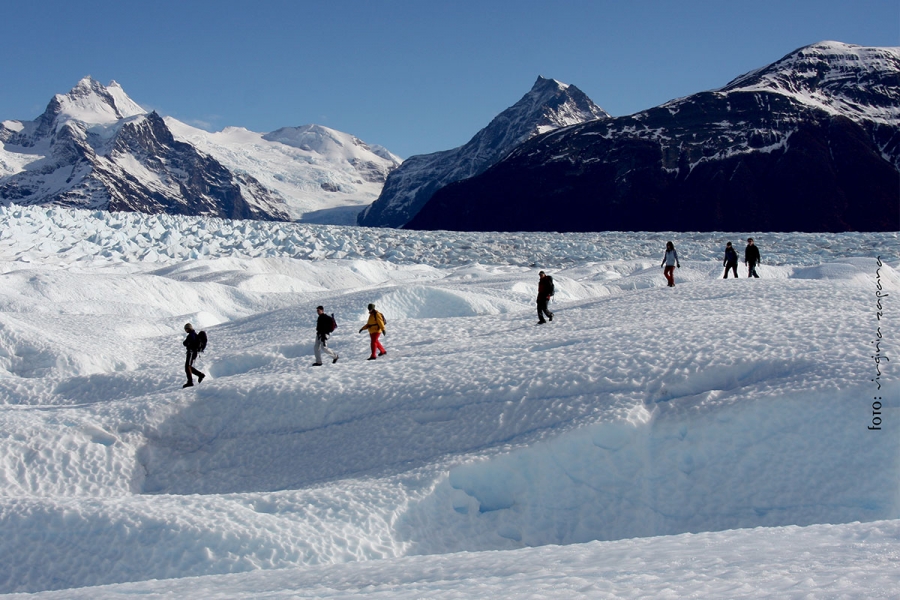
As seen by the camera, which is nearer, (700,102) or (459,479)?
(459,479)

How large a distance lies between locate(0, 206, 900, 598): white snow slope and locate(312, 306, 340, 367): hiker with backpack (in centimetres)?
39

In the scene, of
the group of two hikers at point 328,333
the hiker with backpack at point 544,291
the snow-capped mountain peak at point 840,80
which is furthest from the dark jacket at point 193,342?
the snow-capped mountain peak at point 840,80

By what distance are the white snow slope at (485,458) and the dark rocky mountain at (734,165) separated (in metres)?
93.8

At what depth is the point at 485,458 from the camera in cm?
1061

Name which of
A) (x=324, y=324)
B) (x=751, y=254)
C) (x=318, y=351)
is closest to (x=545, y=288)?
(x=324, y=324)

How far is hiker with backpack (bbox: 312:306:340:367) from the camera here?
597 inches

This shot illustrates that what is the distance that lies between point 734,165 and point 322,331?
344 feet

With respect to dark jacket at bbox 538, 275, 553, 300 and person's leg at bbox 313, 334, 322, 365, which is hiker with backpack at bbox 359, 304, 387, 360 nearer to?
person's leg at bbox 313, 334, 322, 365

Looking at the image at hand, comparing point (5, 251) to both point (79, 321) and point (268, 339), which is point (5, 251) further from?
point (268, 339)

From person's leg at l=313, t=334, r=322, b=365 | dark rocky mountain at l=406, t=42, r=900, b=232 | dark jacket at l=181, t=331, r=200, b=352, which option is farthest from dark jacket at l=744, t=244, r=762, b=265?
dark rocky mountain at l=406, t=42, r=900, b=232

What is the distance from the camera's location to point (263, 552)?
8.83 m

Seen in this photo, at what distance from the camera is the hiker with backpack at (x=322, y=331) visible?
15.2 m

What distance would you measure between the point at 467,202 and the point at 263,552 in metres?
122

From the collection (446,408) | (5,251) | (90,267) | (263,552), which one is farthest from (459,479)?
(5,251)
